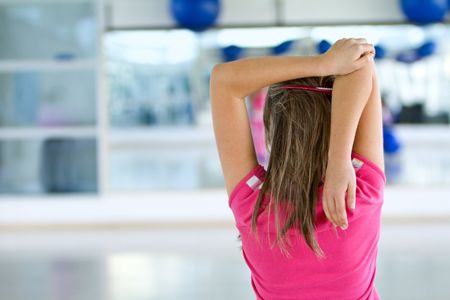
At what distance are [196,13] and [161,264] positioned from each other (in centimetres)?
325

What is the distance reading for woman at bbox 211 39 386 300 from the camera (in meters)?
0.87

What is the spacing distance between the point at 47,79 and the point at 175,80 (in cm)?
803

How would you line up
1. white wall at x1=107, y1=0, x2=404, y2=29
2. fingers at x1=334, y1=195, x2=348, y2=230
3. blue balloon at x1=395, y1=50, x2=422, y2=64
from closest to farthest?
fingers at x1=334, y1=195, x2=348, y2=230
white wall at x1=107, y1=0, x2=404, y2=29
blue balloon at x1=395, y1=50, x2=422, y2=64

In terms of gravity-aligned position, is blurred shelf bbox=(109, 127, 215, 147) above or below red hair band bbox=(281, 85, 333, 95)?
below

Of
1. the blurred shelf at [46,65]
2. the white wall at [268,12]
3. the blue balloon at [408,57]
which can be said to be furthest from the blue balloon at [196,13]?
the blue balloon at [408,57]

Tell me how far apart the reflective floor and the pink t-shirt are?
97.3 inches

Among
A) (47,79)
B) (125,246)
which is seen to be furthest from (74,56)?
(125,246)

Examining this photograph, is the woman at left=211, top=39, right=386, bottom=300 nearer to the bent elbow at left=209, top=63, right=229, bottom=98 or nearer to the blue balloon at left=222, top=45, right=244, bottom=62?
the bent elbow at left=209, top=63, right=229, bottom=98

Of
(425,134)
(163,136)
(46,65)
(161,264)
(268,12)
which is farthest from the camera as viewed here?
(163,136)

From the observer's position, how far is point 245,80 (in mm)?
933

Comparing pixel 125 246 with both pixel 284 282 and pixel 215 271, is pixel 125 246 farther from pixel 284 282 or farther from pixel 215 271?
pixel 284 282

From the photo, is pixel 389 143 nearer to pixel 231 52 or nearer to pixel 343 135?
pixel 231 52

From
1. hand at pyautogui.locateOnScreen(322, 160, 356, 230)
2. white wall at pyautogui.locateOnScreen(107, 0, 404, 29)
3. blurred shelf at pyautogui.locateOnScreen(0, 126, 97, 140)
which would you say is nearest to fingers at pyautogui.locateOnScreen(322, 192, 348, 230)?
hand at pyautogui.locateOnScreen(322, 160, 356, 230)

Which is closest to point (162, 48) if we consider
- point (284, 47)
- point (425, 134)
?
point (425, 134)
